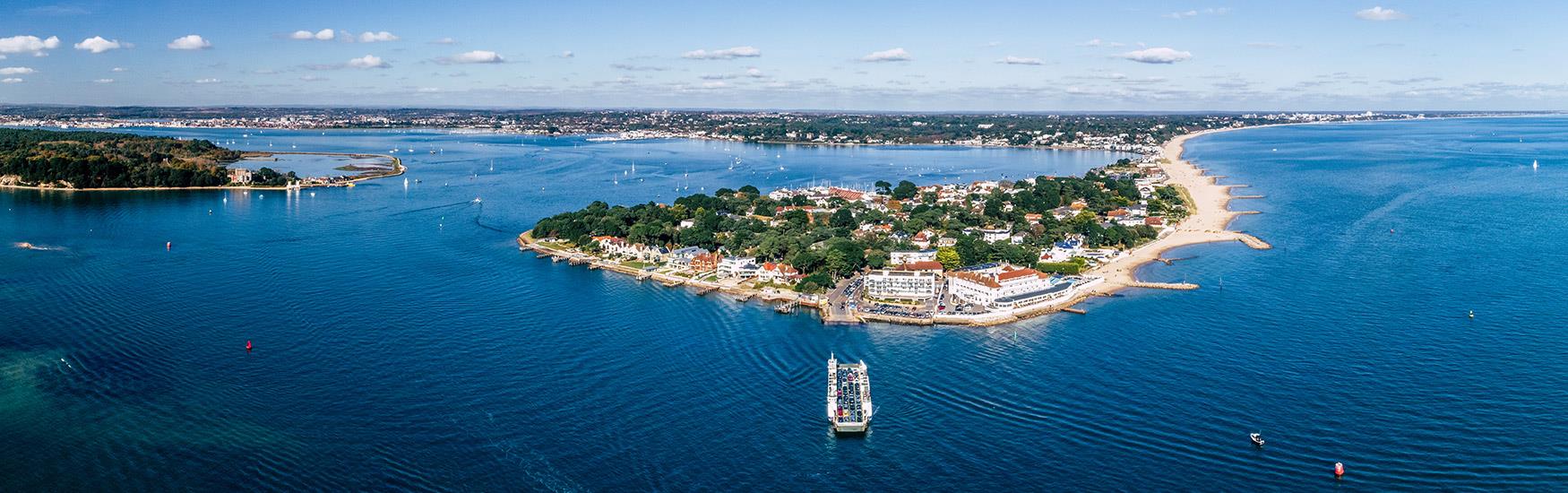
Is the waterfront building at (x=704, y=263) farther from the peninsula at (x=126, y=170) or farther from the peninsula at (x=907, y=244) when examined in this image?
the peninsula at (x=126, y=170)

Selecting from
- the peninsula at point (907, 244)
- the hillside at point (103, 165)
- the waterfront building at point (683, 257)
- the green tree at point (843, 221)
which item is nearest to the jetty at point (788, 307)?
the peninsula at point (907, 244)

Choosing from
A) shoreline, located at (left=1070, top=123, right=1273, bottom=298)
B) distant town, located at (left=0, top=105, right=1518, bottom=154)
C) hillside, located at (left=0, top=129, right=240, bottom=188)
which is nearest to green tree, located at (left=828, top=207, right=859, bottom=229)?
shoreline, located at (left=1070, top=123, right=1273, bottom=298)

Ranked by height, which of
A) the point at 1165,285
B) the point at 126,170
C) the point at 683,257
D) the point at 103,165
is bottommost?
the point at 1165,285

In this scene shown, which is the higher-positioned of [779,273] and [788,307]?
[779,273]

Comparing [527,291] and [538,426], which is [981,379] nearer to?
[538,426]

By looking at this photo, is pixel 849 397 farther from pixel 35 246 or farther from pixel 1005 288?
pixel 35 246

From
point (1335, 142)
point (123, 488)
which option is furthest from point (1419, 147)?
point (123, 488)

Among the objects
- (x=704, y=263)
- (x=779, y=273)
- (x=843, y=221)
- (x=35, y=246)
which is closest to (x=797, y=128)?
(x=843, y=221)

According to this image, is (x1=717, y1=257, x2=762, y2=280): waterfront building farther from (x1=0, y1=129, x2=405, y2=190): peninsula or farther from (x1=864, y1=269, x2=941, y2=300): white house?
(x1=0, y1=129, x2=405, y2=190): peninsula
